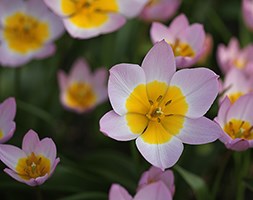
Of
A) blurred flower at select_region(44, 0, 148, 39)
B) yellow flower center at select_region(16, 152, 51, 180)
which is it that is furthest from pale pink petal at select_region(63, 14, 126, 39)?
yellow flower center at select_region(16, 152, 51, 180)

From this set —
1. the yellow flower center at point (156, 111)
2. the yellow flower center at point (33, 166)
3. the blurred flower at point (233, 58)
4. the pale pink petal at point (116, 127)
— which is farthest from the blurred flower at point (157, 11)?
the yellow flower center at point (33, 166)

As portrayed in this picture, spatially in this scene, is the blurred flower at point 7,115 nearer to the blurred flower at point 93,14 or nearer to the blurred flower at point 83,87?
the blurred flower at point 93,14

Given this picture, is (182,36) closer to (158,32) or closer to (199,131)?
(158,32)

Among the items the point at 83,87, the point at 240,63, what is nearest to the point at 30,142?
the point at 83,87

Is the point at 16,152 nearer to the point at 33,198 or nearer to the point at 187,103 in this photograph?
the point at 187,103

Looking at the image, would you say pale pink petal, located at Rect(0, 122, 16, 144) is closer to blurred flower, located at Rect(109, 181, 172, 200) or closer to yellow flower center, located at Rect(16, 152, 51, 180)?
yellow flower center, located at Rect(16, 152, 51, 180)

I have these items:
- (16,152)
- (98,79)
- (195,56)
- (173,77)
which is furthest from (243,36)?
(16,152)
